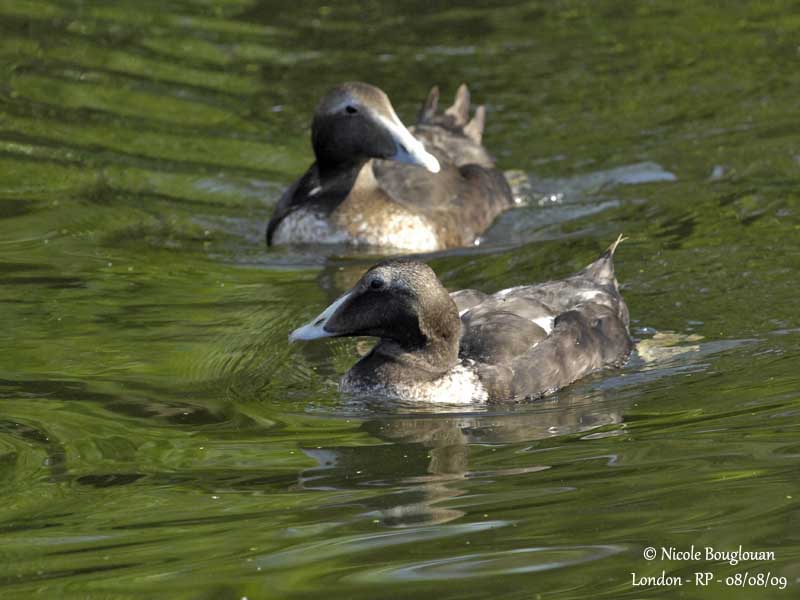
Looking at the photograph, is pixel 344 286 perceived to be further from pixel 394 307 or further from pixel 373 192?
pixel 394 307

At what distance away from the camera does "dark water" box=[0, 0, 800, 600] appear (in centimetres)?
622

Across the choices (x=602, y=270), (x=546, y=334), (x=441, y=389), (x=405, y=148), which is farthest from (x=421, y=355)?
(x=405, y=148)

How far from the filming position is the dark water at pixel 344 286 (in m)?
6.22

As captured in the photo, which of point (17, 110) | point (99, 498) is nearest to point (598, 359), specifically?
point (99, 498)

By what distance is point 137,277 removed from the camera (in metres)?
11.2

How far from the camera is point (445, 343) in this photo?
350 inches

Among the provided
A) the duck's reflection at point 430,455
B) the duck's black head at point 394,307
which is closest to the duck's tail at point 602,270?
the duck's reflection at point 430,455

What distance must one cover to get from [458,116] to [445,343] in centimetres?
561

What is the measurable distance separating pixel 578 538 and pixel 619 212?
6.53 meters

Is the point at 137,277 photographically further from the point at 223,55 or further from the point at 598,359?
the point at 223,55

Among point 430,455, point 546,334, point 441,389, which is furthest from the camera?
point 546,334

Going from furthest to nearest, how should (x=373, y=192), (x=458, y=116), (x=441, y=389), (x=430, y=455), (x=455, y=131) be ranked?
(x=458, y=116), (x=455, y=131), (x=373, y=192), (x=441, y=389), (x=430, y=455)

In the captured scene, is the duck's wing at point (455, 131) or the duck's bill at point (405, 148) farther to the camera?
the duck's wing at point (455, 131)

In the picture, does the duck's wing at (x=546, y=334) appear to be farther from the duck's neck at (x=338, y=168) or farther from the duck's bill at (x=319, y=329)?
the duck's neck at (x=338, y=168)
